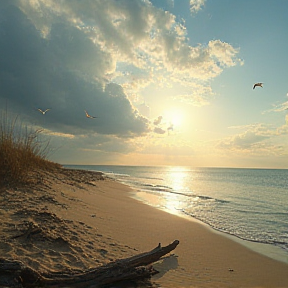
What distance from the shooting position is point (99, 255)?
14.9 feet

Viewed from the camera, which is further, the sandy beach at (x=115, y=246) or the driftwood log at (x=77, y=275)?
the sandy beach at (x=115, y=246)

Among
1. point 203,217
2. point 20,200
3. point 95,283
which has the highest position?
point 20,200

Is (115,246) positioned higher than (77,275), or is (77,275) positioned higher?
(77,275)

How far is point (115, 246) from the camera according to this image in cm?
521

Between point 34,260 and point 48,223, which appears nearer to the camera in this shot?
point 34,260

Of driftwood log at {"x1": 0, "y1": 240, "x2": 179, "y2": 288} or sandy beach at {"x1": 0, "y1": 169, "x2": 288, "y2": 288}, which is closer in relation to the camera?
driftwood log at {"x1": 0, "y1": 240, "x2": 179, "y2": 288}

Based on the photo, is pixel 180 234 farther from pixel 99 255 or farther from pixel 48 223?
pixel 48 223

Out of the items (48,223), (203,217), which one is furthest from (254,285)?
(203,217)

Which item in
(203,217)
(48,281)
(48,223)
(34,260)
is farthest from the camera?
(203,217)

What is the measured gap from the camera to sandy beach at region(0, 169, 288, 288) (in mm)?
4074

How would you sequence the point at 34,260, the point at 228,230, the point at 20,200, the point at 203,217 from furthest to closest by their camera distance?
the point at 203,217 < the point at 228,230 < the point at 20,200 < the point at 34,260

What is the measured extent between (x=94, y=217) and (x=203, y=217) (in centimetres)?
599

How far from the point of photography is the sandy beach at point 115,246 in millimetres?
4074

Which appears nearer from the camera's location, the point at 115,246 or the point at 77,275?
the point at 77,275
